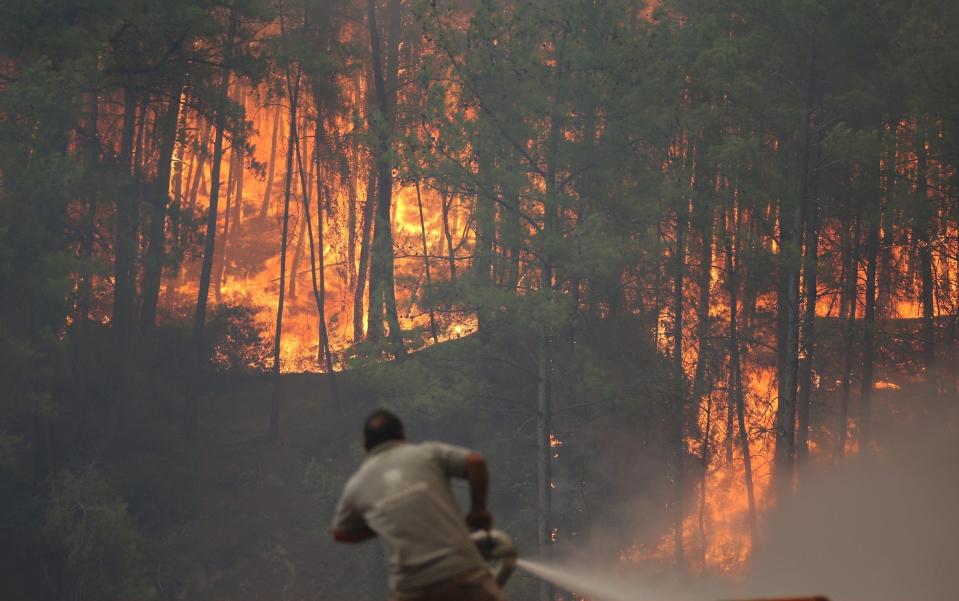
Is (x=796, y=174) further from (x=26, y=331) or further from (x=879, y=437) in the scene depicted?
(x=26, y=331)

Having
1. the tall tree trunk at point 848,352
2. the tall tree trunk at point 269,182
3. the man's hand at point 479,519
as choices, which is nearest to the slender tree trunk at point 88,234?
the tall tree trunk at point 848,352

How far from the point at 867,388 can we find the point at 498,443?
29.7 feet

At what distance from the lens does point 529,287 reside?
2258 cm

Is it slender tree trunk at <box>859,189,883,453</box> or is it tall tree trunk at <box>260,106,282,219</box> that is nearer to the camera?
slender tree trunk at <box>859,189,883,453</box>

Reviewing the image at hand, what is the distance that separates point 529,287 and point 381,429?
1803cm

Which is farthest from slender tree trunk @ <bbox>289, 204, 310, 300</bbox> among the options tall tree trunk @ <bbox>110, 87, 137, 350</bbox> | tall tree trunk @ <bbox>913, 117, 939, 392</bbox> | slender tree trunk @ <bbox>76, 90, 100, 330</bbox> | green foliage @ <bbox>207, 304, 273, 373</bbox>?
tall tree trunk @ <bbox>913, 117, 939, 392</bbox>

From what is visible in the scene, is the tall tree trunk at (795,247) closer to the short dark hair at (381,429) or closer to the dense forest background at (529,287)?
the dense forest background at (529,287)

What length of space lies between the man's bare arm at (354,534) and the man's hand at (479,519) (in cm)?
46

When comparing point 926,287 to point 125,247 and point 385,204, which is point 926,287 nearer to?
point 385,204

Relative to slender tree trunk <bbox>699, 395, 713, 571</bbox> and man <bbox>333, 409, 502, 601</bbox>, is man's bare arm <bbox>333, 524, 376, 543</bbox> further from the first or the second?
slender tree trunk <bbox>699, 395, 713, 571</bbox>

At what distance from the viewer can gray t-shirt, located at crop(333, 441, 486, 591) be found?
14.5 ft

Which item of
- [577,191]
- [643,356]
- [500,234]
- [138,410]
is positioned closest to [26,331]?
[138,410]

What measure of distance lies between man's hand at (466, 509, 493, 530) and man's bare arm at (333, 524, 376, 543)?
1.50 ft

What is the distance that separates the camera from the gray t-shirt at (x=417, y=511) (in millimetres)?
4426
